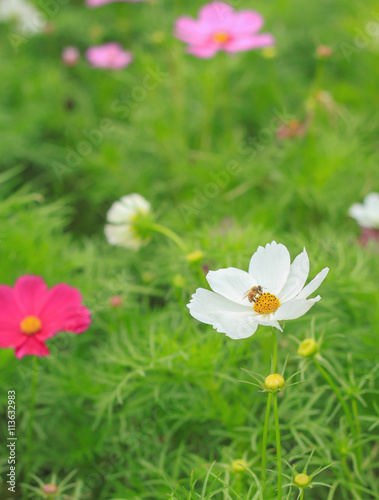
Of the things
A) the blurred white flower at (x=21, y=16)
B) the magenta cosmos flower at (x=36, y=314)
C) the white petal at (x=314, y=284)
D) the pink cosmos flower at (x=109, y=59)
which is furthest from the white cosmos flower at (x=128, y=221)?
the blurred white flower at (x=21, y=16)

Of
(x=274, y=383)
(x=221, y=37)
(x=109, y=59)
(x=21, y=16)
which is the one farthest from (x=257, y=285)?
(x=21, y=16)

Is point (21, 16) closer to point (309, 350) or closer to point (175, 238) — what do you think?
point (175, 238)

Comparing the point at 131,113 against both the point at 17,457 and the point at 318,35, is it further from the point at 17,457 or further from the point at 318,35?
the point at 17,457

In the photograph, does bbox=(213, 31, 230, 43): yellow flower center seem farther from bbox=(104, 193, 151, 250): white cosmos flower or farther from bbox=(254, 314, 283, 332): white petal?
bbox=(254, 314, 283, 332): white petal

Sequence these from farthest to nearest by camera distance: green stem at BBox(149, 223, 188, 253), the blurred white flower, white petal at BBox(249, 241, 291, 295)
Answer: the blurred white flower < green stem at BBox(149, 223, 188, 253) < white petal at BBox(249, 241, 291, 295)

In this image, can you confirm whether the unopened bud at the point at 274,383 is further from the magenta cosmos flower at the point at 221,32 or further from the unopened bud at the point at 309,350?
the magenta cosmos flower at the point at 221,32

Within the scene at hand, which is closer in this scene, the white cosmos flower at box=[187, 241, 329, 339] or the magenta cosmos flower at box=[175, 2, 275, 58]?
the white cosmos flower at box=[187, 241, 329, 339]

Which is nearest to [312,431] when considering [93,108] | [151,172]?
[151,172]

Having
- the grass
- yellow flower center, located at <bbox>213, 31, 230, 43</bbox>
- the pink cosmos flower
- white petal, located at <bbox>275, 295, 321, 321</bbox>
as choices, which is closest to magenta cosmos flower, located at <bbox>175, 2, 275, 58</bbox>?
yellow flower center, located at <bbox>213, 31, 230, 43</bbox>
